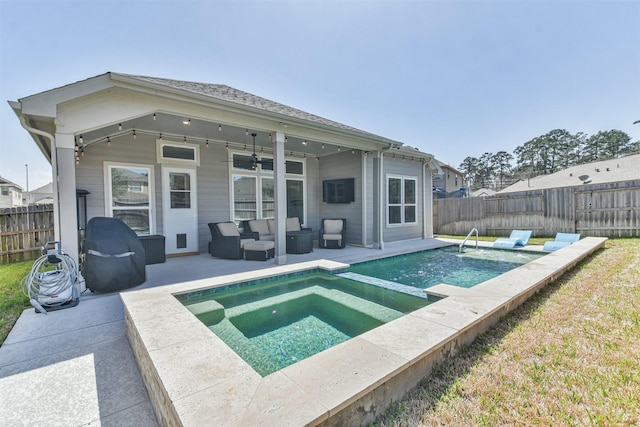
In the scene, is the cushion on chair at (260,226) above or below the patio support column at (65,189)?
below

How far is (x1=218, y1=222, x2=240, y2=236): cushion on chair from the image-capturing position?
6648 mm

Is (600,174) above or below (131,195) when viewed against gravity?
above

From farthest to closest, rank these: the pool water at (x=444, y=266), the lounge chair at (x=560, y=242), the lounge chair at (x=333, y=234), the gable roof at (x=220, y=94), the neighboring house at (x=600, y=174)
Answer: the neighboring house at (x=600, y=174)
the lounge chair at (x=333, y=234)
the lounge chair at (x=560, y=242)
the pool water at (x=444, y=266)
the gable roof at (x=220, y=94)

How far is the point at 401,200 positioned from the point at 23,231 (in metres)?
10.7

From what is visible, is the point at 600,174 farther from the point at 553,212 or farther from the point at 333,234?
the point at 333,234

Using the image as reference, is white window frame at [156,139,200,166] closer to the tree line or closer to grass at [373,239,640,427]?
grass at [373,239,640,427]

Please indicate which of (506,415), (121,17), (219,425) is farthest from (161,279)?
(121,17)

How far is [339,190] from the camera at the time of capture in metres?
8.71

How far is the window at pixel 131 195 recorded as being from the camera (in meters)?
6.17

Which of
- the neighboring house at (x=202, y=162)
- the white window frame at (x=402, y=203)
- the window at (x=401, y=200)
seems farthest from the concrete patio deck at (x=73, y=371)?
Answer: the window at (x=401, y=200)

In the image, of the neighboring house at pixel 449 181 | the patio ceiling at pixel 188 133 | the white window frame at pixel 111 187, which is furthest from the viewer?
the neighboring house at pixel 449 181

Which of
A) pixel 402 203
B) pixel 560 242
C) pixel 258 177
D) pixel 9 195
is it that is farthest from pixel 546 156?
pixel 9 195

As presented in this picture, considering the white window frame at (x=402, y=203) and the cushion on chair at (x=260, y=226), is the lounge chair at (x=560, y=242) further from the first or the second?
the cushion on chair at (x=260, y=226)

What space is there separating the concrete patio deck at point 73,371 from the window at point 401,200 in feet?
24.6
